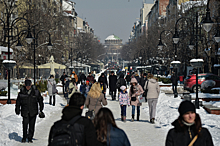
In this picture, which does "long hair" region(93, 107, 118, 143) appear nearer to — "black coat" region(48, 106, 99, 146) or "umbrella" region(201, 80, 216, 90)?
"black coat" region(48, 106, 99, 146)

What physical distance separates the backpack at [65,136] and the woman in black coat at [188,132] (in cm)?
98

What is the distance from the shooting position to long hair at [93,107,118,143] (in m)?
4.09

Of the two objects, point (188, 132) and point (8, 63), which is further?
point (8, 63)

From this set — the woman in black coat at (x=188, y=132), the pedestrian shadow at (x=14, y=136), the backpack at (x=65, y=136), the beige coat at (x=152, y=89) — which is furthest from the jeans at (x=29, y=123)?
the woman in black coat at (x=188, y=132)

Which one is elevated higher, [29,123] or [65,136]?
[65,136]

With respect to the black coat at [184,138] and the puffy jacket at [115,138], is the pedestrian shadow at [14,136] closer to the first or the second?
the puffy jacket at [115,138]

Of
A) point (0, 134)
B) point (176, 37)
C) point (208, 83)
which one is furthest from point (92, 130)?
point (208, 83)

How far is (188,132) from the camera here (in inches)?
158

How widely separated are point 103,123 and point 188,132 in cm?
88

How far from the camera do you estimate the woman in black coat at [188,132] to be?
3963mm

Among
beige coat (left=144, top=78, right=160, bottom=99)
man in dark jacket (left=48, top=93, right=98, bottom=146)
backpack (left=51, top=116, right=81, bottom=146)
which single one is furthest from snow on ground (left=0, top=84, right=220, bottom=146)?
backpack (left=51, top=116, right=81, bottom=146)

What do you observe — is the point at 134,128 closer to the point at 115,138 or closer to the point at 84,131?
the point at 115,138

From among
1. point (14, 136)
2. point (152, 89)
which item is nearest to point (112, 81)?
point (152, 89)

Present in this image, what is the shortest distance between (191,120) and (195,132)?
138 mm
